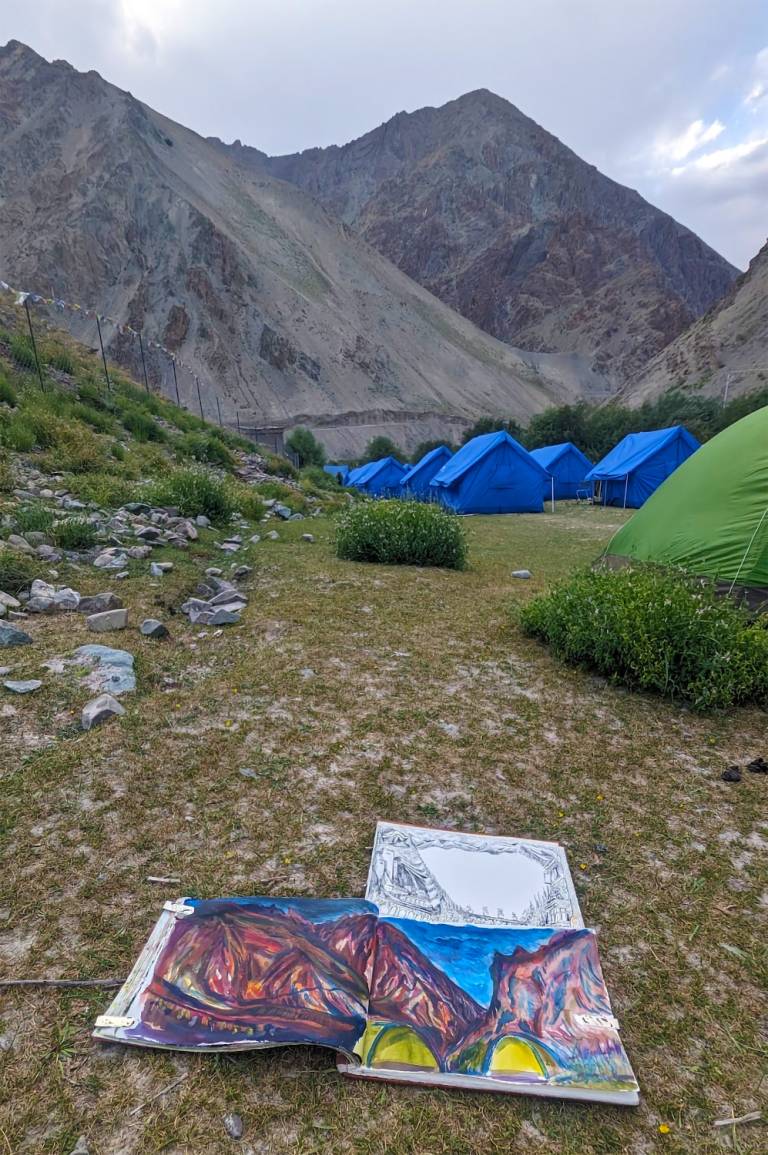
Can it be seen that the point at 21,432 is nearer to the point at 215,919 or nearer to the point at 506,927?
the point at 215,919

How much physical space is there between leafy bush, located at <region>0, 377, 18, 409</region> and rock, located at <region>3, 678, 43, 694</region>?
26.8ft

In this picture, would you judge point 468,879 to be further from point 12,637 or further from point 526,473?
point 526,473

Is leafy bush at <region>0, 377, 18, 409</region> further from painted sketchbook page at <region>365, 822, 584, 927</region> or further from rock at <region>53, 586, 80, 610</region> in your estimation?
painted sketchbook page at <region>365, 822, 584, 927</region>

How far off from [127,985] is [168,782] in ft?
3.08

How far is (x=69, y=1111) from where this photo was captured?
1.30 meters

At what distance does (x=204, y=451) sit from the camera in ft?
39.8

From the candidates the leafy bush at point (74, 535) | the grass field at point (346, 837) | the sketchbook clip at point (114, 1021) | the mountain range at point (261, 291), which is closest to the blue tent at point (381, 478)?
the mountain range at point (261, 291)

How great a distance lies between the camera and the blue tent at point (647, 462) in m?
17.6

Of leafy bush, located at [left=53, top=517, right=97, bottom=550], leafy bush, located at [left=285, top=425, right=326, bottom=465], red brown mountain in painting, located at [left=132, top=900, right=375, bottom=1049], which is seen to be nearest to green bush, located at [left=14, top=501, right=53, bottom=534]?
leafy bush, located at [left=53, top=517, right=97, bottom=550]

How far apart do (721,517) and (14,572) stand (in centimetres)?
546

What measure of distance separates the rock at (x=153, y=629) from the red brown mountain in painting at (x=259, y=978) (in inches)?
91.8

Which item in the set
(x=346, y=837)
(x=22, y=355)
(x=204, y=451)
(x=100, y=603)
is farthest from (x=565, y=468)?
(x=346, y=837)

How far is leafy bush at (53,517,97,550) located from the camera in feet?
17.3

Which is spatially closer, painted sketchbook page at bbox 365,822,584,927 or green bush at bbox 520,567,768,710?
painted sketchbook page at bbox 365,822,584,927
